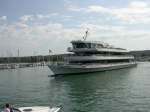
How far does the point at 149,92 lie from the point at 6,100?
1795cm

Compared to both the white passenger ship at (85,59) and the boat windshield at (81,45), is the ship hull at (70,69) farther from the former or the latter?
the boat windshield at (81,45)

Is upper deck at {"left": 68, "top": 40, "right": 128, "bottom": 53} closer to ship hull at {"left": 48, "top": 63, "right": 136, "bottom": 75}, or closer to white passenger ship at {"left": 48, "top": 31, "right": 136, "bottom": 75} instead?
white passenger ship at {"left": 48, "top": 31, "right": 136, "bottom": 75}

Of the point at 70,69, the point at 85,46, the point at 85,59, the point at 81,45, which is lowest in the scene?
the point at 70,69

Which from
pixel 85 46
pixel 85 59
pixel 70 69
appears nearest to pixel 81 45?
pixel 85 46

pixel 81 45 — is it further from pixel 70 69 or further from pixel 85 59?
pixel 70 69

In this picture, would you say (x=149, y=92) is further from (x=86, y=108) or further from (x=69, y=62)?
(x=69, y=62)

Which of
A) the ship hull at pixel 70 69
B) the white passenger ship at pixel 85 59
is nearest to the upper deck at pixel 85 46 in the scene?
the white passenger ship at pixel 85 59

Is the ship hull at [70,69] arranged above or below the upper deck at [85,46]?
below

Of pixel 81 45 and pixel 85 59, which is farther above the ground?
pixel 81 45

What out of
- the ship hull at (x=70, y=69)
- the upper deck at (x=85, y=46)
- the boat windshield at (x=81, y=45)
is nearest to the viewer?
the ship hull at (x=70, y=69)

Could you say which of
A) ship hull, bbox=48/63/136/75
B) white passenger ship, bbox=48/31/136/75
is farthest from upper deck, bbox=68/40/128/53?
ship hull, bbox=48/63/136/75

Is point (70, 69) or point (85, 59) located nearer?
point (70, 69)

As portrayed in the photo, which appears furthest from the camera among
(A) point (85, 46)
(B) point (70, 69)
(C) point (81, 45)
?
(A) point (85, 46)

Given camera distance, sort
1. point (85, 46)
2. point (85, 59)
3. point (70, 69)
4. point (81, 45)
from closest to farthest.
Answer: point (70, 69), point (85, 59), point (81, 45), point (85, 46)
